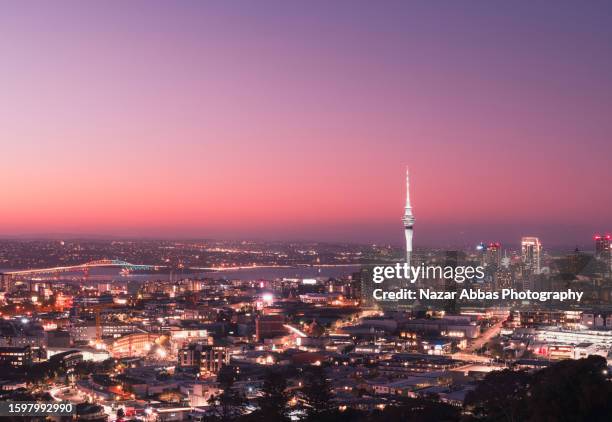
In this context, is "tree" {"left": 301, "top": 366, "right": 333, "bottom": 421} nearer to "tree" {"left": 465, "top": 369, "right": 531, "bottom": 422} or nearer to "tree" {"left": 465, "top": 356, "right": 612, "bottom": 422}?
"tree" {"left": 465, "top": 369, "right": 531, "bottom": 422}

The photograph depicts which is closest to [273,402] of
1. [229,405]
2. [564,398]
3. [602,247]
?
[229,405]

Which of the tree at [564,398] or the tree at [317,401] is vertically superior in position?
the tree at [564,398]

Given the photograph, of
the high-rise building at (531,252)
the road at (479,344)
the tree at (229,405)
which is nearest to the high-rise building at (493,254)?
the high-rise building at (531,252)

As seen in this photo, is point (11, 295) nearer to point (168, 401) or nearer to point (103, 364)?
point (103, 364)

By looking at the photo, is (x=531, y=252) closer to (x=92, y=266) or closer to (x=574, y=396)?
(x=92, y=266)

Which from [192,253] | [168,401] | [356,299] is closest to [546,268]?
[356,299]

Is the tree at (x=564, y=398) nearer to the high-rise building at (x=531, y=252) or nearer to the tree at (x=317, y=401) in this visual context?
the tree at (x=317, y=401)
